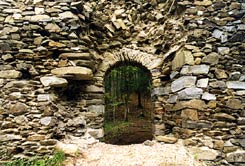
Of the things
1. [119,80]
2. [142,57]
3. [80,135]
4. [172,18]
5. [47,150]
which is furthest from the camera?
[119,80]

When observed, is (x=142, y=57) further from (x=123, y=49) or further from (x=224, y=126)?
(x=224, y=126)

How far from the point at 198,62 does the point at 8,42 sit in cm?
346

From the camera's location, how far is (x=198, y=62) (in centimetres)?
425

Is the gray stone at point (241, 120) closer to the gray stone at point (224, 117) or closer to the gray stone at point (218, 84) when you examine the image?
the gray stone at point (224, 117)

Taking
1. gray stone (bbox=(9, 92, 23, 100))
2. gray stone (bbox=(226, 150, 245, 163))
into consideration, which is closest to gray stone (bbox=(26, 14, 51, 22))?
gray stone (bbox=(9, 92, 23, 100))

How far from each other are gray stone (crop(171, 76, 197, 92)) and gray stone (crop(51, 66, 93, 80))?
1682 mm

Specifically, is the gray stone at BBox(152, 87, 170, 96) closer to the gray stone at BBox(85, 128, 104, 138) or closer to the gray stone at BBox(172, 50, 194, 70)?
the gray stone at BBox(172, 50, 194, 70)

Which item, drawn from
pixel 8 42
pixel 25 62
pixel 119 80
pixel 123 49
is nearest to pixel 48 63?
pixel 25 62

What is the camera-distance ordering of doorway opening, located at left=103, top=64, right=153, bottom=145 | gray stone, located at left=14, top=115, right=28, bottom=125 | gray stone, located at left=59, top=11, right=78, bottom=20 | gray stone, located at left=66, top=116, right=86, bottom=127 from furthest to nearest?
doorway opening, located at left=103, top=64, right=153, bottom=145 < gray stone, located at left=66, top=116, right=86, bottom=127 < gray stone, located at left=59, top=11, right=78, bottom=20 < gray stone, located at left=14, top=115, right=28, bottom=125

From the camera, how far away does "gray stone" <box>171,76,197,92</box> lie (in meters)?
4.21

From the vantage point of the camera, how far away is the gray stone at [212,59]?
166 inches

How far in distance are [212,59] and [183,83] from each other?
2.18 ft

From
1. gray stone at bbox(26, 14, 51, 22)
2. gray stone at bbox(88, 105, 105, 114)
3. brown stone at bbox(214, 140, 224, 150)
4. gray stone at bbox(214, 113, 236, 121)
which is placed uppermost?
gray stone at bbox(26, 14, 51, 22)

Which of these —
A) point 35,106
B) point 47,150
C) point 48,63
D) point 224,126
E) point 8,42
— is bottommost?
point 47,150
